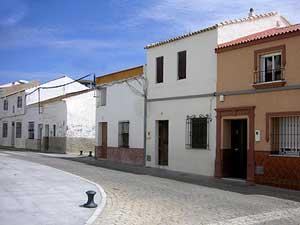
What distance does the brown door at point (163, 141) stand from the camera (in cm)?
2344

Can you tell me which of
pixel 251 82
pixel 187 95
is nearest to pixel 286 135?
pixel 251 82

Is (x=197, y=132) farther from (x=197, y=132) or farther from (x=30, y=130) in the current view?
(x=30, y=130)

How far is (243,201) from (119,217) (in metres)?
4.12

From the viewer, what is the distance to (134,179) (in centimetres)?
1784

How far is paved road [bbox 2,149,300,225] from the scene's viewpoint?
1029 centimetres

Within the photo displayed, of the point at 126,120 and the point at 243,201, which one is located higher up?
the point at 126,120

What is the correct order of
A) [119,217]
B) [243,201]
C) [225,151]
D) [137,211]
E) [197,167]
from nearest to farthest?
[119,217]
[137,211]
[243,201]
[225,151]
[197,167]

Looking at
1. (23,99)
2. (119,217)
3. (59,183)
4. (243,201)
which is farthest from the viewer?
(23,99)

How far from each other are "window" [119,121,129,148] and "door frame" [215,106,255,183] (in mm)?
7782

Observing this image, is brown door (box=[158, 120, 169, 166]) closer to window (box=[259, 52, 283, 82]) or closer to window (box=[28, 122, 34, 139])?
window (box=[259, 52, 283, 82])

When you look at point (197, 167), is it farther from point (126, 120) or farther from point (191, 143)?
point (126, 120)

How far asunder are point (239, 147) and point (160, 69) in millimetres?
6211

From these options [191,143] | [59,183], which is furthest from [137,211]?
[191,143]

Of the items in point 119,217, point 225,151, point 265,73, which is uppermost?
point 265,73
